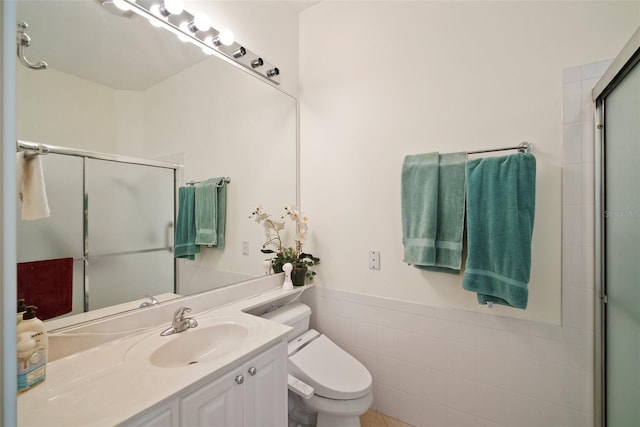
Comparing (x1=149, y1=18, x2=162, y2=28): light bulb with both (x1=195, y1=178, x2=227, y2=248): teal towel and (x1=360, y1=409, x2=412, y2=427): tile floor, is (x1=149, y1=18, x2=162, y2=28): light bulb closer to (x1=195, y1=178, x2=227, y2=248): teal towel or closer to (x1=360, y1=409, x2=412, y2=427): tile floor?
(x1=195, y1=178, x2=227, y2=248): teal towel

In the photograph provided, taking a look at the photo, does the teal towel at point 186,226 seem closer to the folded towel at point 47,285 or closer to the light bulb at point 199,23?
the folded towel at point 47,285

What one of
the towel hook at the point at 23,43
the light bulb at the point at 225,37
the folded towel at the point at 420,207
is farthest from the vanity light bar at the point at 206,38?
the folded towel at the point at 420,207

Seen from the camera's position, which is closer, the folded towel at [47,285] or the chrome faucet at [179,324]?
the folded towel at [47,285]

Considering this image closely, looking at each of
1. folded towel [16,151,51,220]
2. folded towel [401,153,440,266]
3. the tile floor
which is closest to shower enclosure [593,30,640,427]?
folded towel [401,153,440,266]

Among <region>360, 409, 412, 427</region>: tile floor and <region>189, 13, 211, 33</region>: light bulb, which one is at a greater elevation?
<region>189, 13, 211, 33</region>: light bulb

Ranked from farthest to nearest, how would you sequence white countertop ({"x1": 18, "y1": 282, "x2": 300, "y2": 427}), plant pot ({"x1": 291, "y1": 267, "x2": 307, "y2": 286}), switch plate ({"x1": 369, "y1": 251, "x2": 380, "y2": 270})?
plant pot ({"x1": 291, "y1": 267, "x2": 307, "y2": 286}) → switch plate ({"x1": 369, "y1": 251, "x2": 380, "y2": 270}) → white countertop ({"x1": 18, "y1": 282, "x2": 300, "y2": 427})

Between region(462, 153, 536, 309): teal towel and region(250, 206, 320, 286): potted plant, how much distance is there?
3.13 ft

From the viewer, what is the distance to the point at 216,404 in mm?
883

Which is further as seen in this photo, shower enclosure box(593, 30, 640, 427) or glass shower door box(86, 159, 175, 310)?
glass shower door box(86, 159, 175, 310)

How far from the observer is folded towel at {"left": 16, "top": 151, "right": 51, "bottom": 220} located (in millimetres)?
797

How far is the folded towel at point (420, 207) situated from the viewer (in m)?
1.38

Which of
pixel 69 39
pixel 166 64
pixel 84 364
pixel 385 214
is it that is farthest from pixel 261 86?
pixel 84 364

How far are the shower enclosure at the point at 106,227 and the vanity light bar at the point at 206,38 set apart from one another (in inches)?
25.5

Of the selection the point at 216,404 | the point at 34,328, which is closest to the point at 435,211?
the point at 216,404
